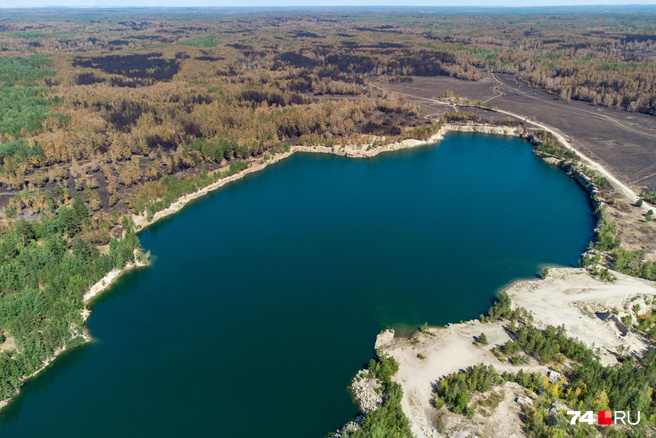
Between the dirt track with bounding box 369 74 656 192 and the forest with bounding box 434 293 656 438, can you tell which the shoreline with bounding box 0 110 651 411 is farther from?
the forest with bounding box 434 293 656 438

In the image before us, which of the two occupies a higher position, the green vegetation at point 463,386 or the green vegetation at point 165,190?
the green vegetation at point 165,190

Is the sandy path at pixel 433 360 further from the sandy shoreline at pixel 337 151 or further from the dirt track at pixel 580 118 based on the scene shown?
the dirt track at pixel 580 118

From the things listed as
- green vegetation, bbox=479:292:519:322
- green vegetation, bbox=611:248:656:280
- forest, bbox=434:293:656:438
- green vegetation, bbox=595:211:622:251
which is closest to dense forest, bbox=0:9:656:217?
green vegetation, bbox=595:211:622:251

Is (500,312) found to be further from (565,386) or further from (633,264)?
(633,264)

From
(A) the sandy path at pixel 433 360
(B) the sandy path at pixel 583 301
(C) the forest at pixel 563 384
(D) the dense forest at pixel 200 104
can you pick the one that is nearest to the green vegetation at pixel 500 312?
(A) the sandy path at pixel 433 360

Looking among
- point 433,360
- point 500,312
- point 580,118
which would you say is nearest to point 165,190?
point 433,360
